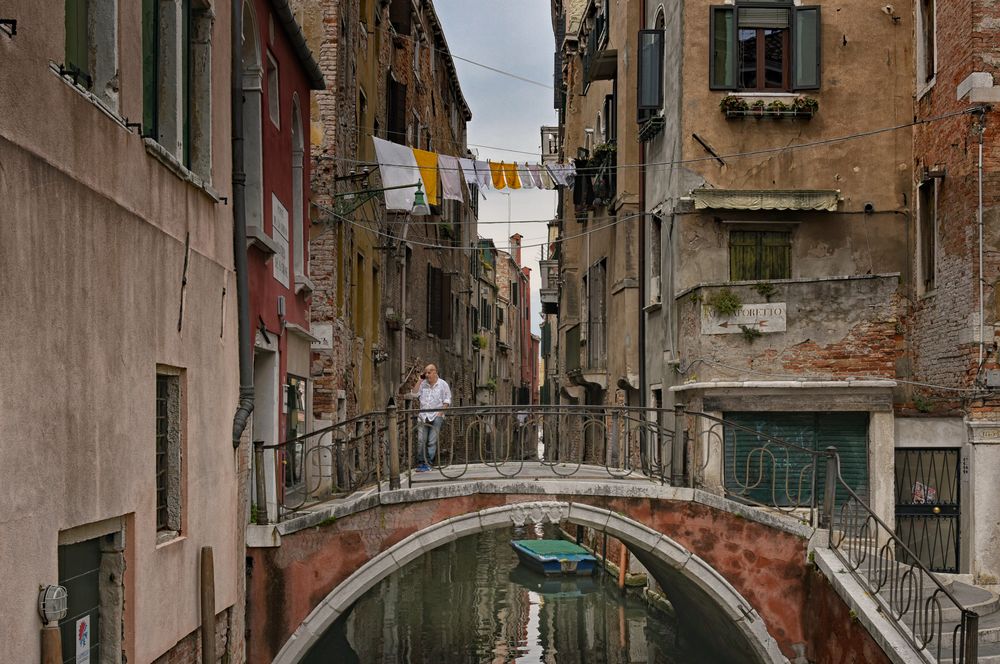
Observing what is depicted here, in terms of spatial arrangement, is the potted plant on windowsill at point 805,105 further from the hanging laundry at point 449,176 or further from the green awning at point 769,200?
the hanging laundry at point 449,176

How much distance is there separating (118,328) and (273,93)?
5.42 m

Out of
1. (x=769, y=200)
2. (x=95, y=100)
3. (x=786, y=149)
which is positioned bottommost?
(x=95, y=100)

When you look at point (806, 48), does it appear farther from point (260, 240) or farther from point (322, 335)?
point (260, 240)

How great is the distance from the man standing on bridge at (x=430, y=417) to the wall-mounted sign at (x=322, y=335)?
1.90 meters

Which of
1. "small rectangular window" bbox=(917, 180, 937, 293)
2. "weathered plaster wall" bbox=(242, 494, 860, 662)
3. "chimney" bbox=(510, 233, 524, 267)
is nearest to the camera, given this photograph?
"weathered plaster wall" bbox=(242, 494, 860, 662)

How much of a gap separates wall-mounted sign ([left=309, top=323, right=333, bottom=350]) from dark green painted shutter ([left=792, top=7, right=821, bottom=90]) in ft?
20.5

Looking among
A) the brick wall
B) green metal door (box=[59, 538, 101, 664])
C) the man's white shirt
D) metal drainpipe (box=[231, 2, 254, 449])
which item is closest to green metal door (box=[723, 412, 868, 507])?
the brick wall

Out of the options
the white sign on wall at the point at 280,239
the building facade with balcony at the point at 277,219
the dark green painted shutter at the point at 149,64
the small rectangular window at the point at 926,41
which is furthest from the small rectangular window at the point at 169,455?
the small rectangular window at the point at 926,41

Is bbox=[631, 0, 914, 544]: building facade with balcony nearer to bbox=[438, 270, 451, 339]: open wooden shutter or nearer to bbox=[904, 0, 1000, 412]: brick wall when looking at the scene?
bbox=[904, 0, 1000, 412]: brick wall

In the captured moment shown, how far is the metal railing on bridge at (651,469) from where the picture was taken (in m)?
10.5

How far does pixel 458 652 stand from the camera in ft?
52.9

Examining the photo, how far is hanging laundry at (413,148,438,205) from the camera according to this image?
54.2 feet

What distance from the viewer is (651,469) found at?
40.8ft

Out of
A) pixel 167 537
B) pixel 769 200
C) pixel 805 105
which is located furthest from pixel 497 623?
pixel 167 537
